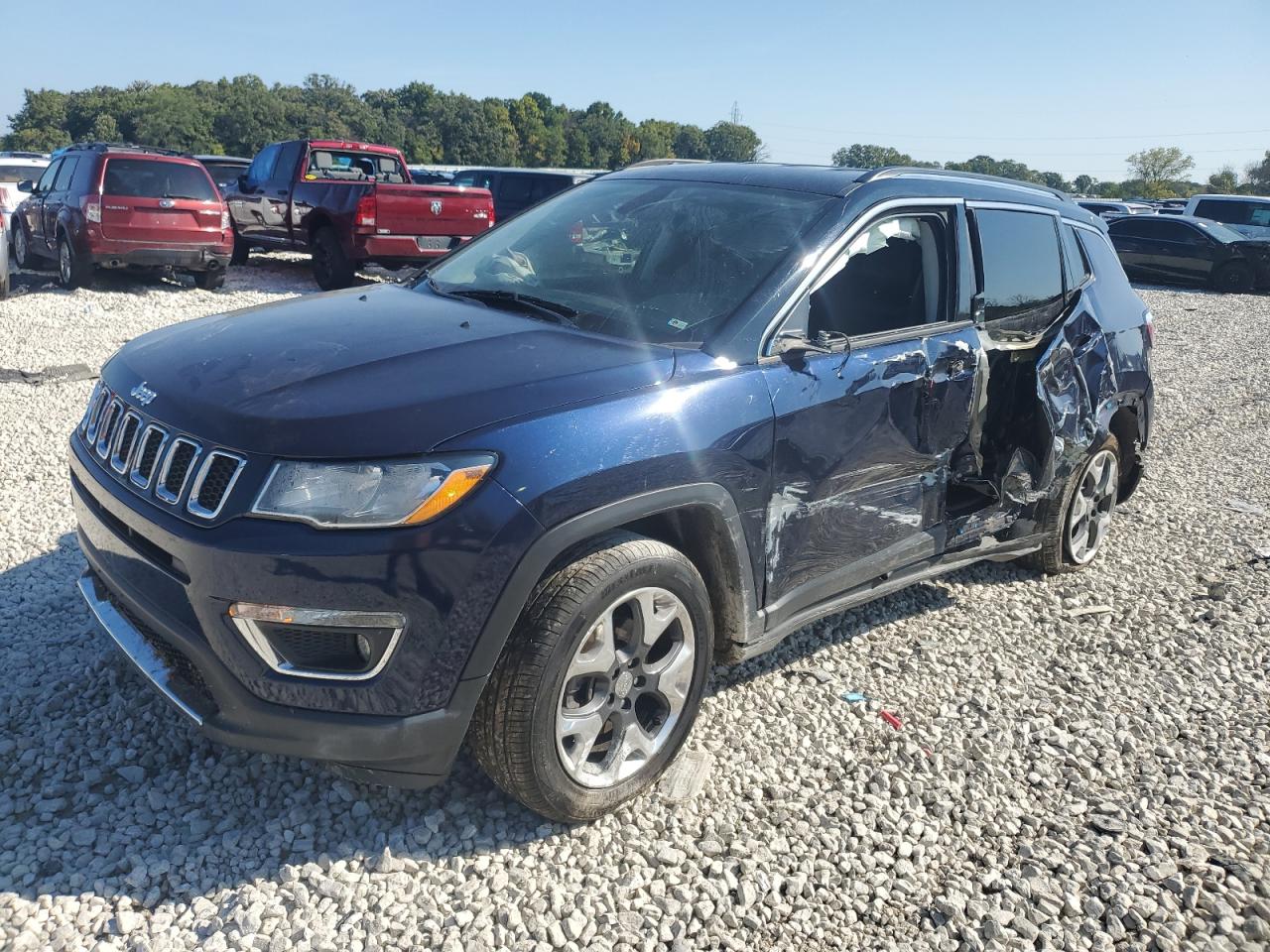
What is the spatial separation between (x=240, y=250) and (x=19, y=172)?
593 cm

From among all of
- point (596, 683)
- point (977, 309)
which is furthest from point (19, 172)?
point (596, 683)

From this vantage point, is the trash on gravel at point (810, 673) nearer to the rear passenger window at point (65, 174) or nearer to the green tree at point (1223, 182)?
the rear passenger window at point (65, 174)

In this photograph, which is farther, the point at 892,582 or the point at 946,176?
the point at 946,176

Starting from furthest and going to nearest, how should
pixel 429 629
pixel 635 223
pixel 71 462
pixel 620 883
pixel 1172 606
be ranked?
pixel 1172 606 → pixel 635 223 → pixel 71 462 → pixel 620 883 → pixel 429 629

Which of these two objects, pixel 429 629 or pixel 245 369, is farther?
pixel 245 369

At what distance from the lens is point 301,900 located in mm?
2471

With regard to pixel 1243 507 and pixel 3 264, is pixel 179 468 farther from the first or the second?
pixel 3 264

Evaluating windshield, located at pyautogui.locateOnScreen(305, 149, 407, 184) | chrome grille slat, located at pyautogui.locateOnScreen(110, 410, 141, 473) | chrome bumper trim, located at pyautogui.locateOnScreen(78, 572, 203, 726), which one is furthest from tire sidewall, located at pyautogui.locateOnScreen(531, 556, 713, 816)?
windshield, located at pyautogui.locateOnScreen(305, 149, 407, 184)

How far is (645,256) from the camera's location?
11.5 ft

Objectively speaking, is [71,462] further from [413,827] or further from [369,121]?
[369,121]

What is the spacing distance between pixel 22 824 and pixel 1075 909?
294 cm

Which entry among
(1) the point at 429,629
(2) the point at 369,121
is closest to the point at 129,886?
(1) the point at 429,629

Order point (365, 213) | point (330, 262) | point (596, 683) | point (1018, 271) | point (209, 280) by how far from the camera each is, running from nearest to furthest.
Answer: point (596, 683), point (1018, 271), point (365, 213), point (209, 280), point (330, 262)

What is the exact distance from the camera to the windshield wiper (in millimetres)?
3237
